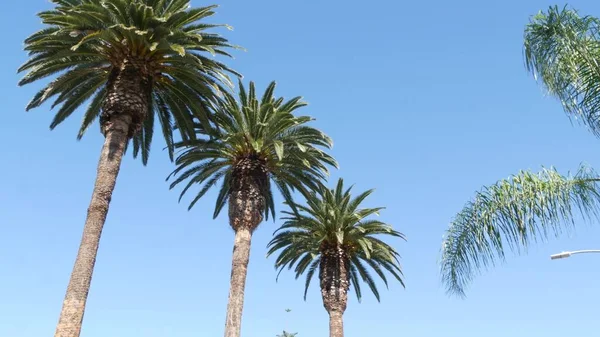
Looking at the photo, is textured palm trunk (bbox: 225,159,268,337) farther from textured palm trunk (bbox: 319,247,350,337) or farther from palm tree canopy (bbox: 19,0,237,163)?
textured palm trunk (bbox: 319,247,350,337)

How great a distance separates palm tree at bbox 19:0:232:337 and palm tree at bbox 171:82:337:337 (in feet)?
7.90

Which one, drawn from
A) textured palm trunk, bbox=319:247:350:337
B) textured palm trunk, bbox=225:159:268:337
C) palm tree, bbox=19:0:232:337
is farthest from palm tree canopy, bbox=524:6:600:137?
textured palm trunk, bbox=319:247:350:337


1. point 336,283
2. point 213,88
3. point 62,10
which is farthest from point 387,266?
point 62,10

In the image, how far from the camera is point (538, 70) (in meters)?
10.6

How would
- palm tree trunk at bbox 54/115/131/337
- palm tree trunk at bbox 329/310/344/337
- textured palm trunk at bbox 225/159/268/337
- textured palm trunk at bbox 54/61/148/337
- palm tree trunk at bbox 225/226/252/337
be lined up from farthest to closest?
palm tree trunk at bbox 329/310/344/337 → textured palm trunk at bbox 225/159/268/337 → palm tree trunk at bbox 225/226/252/337 → textured palm trunk at bbox 54/61/148/337 → palm tree trunk at bbox 54/115/131/337

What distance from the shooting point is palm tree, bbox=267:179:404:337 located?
28.7m

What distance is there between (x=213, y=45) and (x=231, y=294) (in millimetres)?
9737

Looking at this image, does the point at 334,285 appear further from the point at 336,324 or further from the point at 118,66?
the point at 118,66

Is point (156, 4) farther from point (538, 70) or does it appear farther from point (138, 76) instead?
point (538, 70)

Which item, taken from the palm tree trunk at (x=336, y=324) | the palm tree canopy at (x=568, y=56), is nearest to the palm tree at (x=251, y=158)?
the palm tree trunk at (x=336, y=324)

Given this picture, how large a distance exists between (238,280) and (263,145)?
19.0 feet

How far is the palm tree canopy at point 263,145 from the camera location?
78.3 ft

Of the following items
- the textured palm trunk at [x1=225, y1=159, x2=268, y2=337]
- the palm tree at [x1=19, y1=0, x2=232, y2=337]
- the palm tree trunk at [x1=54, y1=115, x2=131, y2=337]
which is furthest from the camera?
the textured palm trunk at [x1=225, y1=159, x2=268, y2=337]

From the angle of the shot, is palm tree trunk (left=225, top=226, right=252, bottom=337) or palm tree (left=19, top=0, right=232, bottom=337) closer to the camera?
palm tree (left=19, top=0, right=232, bottom=337)
